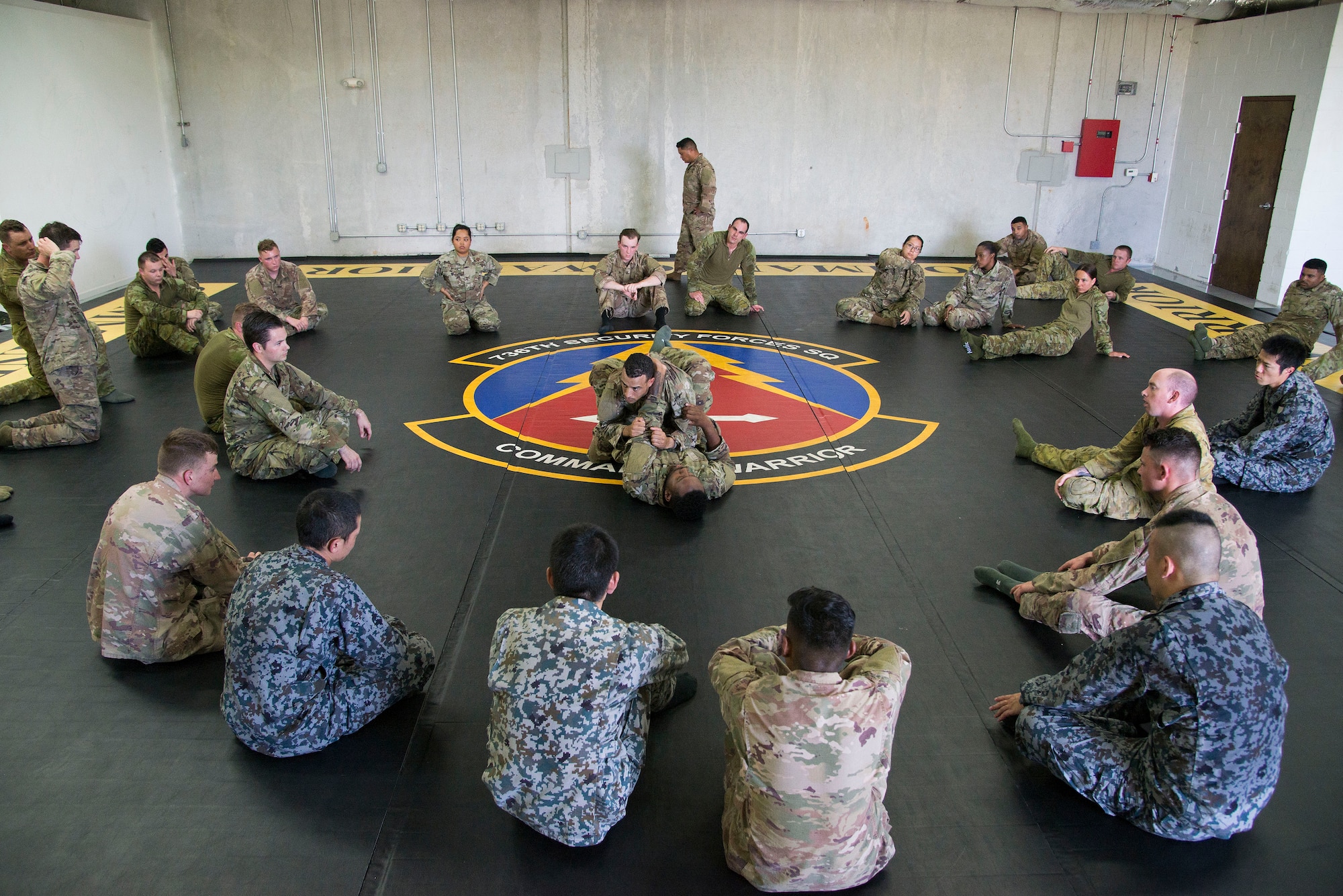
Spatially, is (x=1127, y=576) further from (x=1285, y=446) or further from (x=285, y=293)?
(x=285, y=293)

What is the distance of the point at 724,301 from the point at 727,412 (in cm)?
438

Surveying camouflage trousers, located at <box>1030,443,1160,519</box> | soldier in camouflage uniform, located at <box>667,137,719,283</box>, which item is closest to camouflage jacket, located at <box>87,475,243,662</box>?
camouflage trousers, located at <box>1030,443,1160,519</box>

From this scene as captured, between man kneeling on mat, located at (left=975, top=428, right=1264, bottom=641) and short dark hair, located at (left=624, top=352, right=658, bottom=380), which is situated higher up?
short dark hair, located at (left=624, top=352, right=658, bottom=380)

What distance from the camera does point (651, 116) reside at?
1605 centimetres

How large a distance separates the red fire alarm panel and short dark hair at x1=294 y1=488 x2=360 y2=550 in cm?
1648

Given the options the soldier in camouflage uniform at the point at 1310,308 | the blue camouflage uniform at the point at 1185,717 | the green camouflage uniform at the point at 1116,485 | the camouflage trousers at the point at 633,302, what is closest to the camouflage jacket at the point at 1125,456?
the green camouflage uniform at the point at 1116,485

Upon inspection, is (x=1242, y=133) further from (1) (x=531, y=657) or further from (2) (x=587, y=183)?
(1) (x=531, y=657)

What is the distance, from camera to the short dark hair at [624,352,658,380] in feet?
21.2

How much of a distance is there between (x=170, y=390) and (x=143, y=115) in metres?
8.18

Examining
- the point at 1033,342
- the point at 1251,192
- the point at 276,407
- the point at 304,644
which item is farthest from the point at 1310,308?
the point at 304,644

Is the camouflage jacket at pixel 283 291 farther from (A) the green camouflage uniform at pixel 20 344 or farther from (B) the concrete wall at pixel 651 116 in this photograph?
(B) the concrete wall at pixel 651 116

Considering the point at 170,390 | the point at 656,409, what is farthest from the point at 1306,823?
the point at 170,390

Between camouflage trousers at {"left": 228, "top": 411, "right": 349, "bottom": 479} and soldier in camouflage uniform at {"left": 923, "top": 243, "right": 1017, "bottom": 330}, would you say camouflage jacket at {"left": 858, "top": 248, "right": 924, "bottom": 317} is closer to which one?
soldier in camouflage uniform at {"left": 923, "top": 243, "right": 1017, "bottom": 330}

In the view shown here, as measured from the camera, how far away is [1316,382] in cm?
1001
